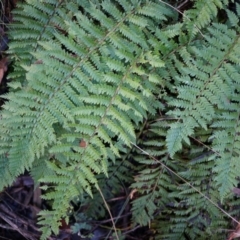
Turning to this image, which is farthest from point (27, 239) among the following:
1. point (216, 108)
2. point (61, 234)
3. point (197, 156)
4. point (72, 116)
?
point (216, 108)

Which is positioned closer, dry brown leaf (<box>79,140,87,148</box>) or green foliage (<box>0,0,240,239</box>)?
green foliage (<box>0,0,240,239</box>)

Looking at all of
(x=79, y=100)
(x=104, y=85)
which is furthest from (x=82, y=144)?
(x=104, y=85)

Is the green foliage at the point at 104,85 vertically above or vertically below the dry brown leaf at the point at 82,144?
above

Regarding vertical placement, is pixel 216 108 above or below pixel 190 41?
below

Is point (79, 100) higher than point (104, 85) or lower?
lower

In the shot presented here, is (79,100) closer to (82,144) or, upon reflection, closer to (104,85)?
(104,85)

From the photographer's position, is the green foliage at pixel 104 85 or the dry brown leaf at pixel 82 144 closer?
the green foliage at pixel 104 85

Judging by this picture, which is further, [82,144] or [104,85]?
[82,144]

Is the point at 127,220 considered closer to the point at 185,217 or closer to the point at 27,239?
the point at 185,217
